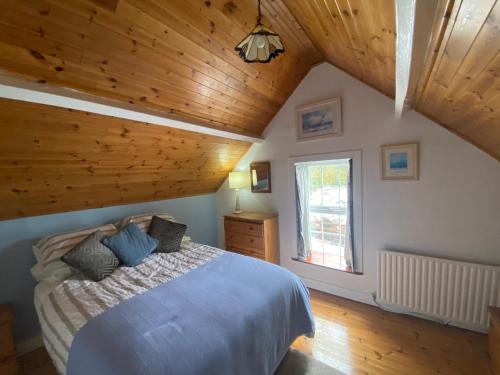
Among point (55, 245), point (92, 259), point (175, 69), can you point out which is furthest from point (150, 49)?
point (55, 245)

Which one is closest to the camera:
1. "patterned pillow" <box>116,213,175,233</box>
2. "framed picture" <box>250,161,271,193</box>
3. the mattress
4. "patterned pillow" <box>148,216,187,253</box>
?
the mattress

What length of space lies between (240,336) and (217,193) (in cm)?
288

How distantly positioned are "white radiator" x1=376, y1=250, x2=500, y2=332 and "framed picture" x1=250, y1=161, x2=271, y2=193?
1620 mm

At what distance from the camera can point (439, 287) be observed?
203 centimetres

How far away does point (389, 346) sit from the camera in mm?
1909

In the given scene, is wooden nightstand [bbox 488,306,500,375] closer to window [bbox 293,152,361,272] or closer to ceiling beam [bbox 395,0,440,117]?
Answer: window [bbox 293,152,361,272]

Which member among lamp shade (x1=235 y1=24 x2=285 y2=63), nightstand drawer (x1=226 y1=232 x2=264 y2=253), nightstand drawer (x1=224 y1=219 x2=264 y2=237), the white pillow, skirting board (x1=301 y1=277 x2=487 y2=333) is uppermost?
lamp shade (x1=235 y1=24 x2=285 y2=63)

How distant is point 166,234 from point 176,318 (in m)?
1.32

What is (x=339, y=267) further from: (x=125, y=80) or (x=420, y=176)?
(x=125, y=80)

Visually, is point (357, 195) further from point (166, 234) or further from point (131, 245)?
point (131, 245)

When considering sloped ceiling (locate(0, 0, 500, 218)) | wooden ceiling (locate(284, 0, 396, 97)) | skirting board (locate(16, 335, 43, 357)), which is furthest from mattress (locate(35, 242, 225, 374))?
wooden ceiling (locate(284, 0, 396, 97))

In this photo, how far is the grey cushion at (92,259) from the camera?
1897 mm

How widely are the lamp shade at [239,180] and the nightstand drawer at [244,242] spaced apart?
2.35 feet

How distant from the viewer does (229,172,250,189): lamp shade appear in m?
3.31
